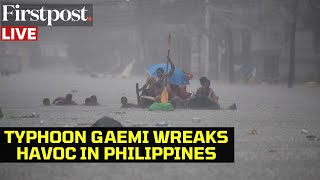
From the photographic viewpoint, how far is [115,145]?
279 inches

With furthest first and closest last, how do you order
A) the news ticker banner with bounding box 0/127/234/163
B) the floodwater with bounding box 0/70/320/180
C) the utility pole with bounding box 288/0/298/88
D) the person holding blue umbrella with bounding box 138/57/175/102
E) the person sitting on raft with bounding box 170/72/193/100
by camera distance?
1. the utility pole with bounding box 288/0/298/88
2. the person sitting on raft with bounding box 170/72/193/100
3. the person holding blue umbrella with bounding box 138/57/175/102
4. the news ticker banner with bounding box 0/127/234/163
5. the floodwater with bounding box 0/70/320/180

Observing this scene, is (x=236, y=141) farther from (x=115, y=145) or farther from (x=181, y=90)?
(x=181, y=90)

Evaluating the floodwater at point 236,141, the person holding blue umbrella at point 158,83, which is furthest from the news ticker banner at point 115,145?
the person holding blue umbrella at point 158,83

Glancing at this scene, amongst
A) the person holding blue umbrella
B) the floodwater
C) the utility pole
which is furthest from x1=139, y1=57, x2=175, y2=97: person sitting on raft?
the utility pole

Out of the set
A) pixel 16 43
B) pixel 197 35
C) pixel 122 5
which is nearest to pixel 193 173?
pixel 197 35

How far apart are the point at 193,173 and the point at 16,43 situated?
1822 inches

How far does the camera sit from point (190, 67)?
113 feet

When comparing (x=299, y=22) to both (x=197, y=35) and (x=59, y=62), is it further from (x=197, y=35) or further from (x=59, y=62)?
(x=59, y=62)

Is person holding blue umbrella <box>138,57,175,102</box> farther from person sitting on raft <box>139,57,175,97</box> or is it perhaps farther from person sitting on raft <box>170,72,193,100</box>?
person sitting on raft <box>170,72,193,100</box>

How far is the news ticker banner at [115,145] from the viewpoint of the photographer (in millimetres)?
6625

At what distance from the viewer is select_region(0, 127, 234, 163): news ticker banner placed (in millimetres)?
6625

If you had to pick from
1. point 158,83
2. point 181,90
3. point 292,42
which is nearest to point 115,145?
point 158,83

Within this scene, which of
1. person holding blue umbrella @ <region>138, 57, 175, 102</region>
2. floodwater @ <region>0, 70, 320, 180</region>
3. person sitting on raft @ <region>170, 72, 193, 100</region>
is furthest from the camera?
person sitting on raft @ <region>170, 72, 193, 100</region>

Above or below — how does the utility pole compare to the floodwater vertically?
above
